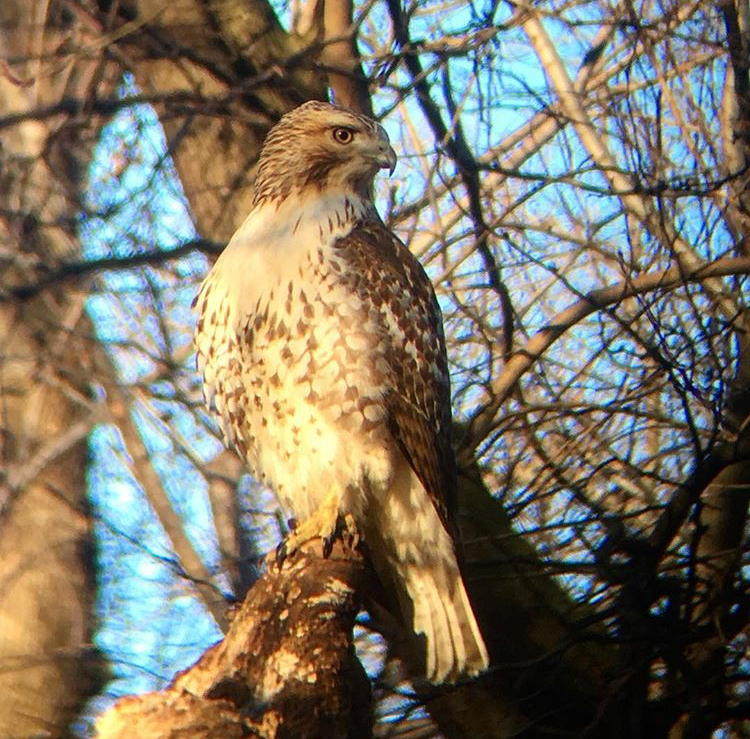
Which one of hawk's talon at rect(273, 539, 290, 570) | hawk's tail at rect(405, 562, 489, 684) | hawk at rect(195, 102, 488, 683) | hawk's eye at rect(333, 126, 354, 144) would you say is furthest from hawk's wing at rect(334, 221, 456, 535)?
hawk's talon at rect(273, 539, 290, 570)

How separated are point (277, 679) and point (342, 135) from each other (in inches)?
88.9

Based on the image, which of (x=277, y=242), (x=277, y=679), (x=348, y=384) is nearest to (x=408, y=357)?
(x=348, y=384)

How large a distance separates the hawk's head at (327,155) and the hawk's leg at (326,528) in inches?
45.7

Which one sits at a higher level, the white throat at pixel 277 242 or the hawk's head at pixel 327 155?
the hawk's head at pixel 327 155

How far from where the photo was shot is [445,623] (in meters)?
4.79

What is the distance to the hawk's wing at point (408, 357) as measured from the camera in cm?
468

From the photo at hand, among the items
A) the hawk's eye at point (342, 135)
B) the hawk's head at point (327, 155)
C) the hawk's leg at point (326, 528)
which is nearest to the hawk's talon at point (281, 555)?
the hawk's leg at point (326, 528)

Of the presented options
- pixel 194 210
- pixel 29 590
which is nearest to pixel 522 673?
pixel 194 210

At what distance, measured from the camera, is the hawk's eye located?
511 centimetres

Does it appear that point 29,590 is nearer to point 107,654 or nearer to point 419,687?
point 107,654

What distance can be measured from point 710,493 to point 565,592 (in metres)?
0.74

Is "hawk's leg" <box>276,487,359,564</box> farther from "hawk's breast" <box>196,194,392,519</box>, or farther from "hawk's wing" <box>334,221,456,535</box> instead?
"hawk's wing" <box>334,221,456,535</box>

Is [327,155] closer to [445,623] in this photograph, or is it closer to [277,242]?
[277,242]

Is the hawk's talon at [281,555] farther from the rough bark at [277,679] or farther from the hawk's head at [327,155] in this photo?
the hawk's head at [327,155]
